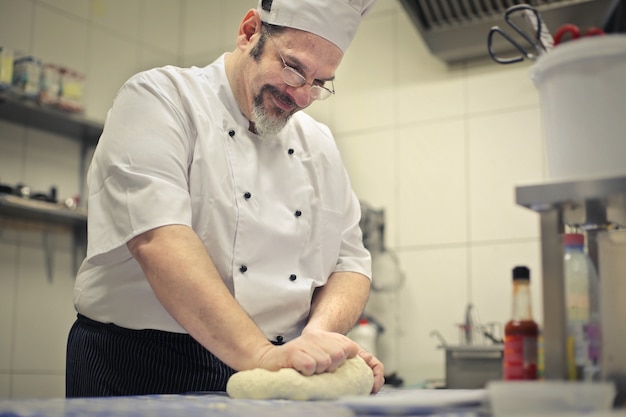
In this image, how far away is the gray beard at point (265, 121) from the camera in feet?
5.67

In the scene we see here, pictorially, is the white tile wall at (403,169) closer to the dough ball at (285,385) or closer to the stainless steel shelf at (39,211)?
the stainless steel shelf at (39,211)

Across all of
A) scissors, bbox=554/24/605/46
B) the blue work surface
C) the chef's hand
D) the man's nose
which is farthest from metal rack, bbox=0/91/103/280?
scissors, bbox=554/24/605/46

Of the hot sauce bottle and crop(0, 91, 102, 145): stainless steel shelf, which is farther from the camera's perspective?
→ crop(0, 91, 102, 145): stainless steel shelf

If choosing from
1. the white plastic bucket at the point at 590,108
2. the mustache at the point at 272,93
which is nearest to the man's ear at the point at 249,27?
the mustache at the point at 272,93

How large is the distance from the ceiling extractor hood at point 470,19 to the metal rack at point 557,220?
262cm

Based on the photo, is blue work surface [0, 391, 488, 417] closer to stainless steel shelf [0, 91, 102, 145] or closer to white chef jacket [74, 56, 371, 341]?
white chef jacket [74, 56, 371, 341]

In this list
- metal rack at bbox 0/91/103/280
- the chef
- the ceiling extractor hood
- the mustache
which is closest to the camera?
the chef

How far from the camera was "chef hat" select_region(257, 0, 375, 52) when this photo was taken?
173cm

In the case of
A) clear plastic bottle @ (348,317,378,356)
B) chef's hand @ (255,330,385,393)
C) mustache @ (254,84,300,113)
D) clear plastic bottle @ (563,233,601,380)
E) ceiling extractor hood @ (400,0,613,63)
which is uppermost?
ceiling extractor hood @ (400,0,613,63)

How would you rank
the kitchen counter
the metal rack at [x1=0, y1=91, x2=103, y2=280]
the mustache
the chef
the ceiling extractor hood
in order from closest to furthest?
the kitchen counter
the chef
the mustache
the ceiling extractor hood
the metal rack at [x1=0, y1=91, x2=103, y2=280]

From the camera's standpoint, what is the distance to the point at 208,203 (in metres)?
1.61

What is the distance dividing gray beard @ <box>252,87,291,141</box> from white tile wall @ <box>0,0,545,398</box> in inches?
82.5

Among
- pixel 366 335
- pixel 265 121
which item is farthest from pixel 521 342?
pixel 366 335

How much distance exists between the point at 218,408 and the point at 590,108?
627 mm
